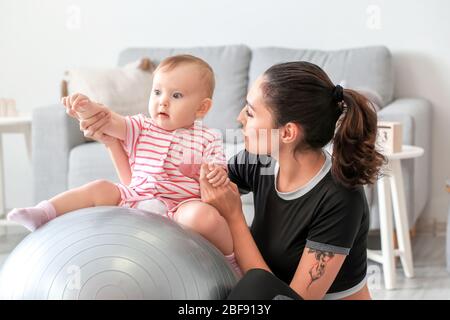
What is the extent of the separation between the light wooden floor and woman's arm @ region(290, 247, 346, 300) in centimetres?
135

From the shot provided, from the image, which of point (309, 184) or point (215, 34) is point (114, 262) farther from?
point (215, 34)

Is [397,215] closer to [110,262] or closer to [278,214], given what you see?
[278,214]

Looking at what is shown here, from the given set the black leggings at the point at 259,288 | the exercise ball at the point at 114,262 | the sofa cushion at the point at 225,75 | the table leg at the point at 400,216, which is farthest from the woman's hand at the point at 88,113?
the sofa cushion at the point at 225,75

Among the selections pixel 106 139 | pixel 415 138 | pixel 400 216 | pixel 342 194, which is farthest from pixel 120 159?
pixel 415 138

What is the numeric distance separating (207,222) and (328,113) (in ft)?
1.16

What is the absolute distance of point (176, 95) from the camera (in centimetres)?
173

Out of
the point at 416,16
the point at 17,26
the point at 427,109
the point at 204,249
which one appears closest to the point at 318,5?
the point at 416,16

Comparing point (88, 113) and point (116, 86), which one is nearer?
point (88, 113)

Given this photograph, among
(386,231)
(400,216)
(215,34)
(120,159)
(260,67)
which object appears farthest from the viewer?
(215,34)

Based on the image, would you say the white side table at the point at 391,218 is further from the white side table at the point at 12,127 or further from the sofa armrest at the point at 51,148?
the white side table at the point at 12,127

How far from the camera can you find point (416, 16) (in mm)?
3816

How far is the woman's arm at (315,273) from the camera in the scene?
161 cm

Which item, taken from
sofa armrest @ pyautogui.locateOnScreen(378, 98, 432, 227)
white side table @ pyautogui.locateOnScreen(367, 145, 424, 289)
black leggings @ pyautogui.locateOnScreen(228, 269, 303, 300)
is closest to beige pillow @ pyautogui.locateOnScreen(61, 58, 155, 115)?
sofa armrest @ pyautogui.locateOnScreen(378, 98, 432, 227)
